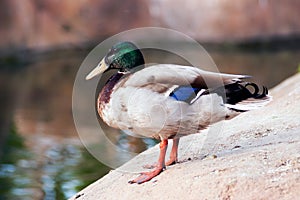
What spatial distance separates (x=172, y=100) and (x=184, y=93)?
81 mm

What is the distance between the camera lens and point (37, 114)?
10352 millimetres

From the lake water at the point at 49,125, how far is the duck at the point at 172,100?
273 cm

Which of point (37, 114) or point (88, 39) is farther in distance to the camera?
point (88, 39)

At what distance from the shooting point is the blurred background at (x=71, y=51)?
8.00 meters

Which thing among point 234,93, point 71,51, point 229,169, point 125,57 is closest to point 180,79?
point 234,93

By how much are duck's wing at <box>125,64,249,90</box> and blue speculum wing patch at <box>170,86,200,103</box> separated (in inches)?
1.1

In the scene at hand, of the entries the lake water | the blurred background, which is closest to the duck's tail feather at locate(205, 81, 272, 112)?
the lake water

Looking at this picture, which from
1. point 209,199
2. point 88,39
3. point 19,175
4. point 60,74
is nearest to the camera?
point 209,199

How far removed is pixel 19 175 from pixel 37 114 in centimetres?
332

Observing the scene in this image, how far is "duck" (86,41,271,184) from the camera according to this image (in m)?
3.73

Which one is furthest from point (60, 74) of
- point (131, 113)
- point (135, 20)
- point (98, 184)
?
point (131, 113)

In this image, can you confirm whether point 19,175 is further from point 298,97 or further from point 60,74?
point 60,74

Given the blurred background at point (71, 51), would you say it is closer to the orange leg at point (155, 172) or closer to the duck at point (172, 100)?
the orange leg at point (155, 172)

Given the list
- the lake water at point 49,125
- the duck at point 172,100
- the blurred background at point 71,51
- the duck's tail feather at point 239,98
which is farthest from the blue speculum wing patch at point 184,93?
the blurred background at point 71,51
